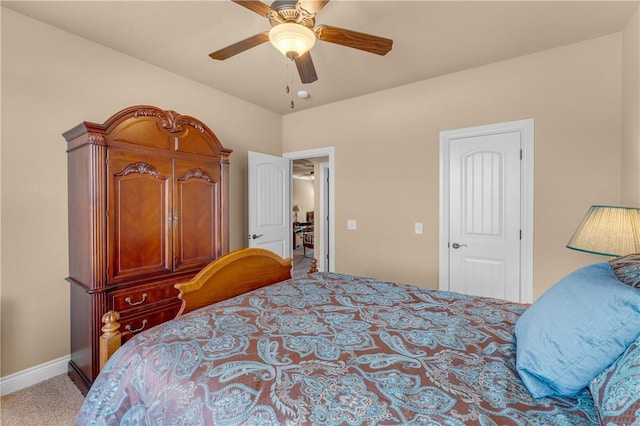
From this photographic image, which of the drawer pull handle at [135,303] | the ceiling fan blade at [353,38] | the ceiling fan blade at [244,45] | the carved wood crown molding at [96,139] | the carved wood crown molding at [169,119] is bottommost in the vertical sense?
the drawer pull handle at [135,303]

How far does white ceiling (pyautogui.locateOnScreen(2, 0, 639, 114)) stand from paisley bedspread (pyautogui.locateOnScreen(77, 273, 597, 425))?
6.53 ft

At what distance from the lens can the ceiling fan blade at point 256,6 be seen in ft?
4.95

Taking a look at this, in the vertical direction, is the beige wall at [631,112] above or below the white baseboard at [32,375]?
above

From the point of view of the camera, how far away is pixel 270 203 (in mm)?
3805

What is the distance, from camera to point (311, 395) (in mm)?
832

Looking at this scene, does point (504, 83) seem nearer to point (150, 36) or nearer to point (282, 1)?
point (282, 1)

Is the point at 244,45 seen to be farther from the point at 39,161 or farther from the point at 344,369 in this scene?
the point at 344,369

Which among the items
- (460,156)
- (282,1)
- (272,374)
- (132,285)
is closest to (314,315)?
(272,374)

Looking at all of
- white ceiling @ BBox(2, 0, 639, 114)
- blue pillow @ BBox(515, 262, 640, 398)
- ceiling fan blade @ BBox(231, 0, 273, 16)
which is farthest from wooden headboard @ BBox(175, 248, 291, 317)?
white ceiling @ BBox(2, 0, 639, 114)

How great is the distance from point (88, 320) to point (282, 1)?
2407 millimetres

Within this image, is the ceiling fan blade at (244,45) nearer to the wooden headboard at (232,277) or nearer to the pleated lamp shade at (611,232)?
the wooden headboard at (232,277)

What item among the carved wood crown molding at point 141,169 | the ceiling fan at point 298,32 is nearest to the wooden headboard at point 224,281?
the carved wood crown molding at point 141,169

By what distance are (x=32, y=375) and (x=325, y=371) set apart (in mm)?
2548

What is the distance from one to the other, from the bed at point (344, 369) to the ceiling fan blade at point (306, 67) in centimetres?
154
